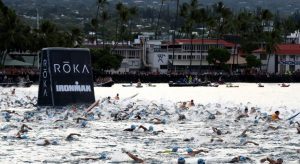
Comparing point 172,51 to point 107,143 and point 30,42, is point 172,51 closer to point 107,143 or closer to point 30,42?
point 30,42

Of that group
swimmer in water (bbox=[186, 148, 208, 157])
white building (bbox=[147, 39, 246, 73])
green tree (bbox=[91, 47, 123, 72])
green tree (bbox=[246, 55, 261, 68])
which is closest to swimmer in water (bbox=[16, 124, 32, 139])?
swimmer in water (bbox=[186, 148, 208, 157])

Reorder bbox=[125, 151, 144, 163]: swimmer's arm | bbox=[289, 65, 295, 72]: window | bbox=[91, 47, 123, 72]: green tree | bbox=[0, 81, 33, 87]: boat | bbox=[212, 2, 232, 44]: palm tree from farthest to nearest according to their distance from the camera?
bbox=[212, 2, 232, 44]: palm tree < bbox=[289, 65, 295, 72]: window < bbox=[91, 47, 123, 72]: green tree < bbox=[0, 81, 33, 87]: boat < bbox=[125, 151, 144, 163]: swimmer's arm

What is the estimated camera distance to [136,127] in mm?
34938

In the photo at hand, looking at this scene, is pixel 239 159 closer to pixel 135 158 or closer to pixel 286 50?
pixel 135 158

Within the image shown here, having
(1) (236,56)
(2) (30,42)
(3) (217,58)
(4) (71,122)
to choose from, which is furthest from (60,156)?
(1) (236,56)

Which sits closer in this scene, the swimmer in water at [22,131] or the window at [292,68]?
the swimmer in water at [22,131]

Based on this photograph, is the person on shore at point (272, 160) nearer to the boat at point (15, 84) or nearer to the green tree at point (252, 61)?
the boat at point (15, 84)

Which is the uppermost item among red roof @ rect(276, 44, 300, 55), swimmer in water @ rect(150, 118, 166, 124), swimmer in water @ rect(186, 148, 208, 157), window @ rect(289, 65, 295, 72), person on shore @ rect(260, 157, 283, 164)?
person on shore @ rect(260, 157, 283, 164)

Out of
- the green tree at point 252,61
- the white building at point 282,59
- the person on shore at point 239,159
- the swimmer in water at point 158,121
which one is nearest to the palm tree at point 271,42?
the white building at point 282,59

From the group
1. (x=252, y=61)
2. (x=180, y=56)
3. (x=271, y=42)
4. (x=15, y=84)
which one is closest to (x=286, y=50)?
(x=271, y=42)

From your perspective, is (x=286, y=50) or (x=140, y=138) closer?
(x=140, y=138)

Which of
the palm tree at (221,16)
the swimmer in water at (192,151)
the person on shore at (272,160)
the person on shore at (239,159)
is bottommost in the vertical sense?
the palm tree at (221,16)

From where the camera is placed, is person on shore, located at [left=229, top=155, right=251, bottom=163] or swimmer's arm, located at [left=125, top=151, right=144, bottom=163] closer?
swimmer's arm, located at [left=125, top=151, right=144, bottom=163]

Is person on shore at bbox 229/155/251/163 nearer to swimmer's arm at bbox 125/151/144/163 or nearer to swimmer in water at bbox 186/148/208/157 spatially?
swimmer in water at bbox 186/148/208/157
